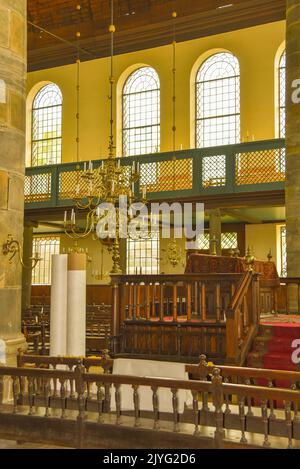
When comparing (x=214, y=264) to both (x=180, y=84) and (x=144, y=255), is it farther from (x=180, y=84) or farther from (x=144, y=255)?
(x=144, y=255)

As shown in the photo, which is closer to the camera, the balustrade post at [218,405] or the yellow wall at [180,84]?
the balustrade post at [218,405]

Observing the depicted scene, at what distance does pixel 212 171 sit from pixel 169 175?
124 centimetres

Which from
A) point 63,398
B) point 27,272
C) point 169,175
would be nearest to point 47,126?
point 27,272

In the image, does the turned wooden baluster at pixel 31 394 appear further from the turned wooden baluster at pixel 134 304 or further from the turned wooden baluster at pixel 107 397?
the turned wooden baluster at pixel 134 304

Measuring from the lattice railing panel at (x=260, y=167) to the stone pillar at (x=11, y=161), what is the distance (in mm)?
10186

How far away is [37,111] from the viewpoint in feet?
72.3

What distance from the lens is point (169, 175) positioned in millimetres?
16672

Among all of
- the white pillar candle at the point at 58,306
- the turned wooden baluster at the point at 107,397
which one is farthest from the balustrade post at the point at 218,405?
the white pillar candle at the point at 58,306

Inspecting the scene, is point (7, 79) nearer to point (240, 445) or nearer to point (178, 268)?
point (240, 445)

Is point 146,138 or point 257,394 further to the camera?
point 146,138

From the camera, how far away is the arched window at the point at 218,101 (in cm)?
1834
